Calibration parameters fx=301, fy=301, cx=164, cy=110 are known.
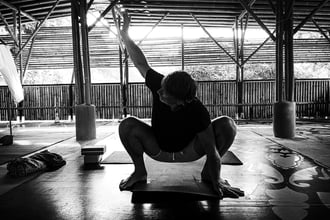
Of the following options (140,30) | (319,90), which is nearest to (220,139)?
(319,90)

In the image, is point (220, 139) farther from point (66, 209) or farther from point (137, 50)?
point (66, 209)

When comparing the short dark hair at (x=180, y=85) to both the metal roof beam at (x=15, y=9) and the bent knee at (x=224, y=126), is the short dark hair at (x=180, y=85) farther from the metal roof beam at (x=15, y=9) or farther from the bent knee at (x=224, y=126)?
the metal roof beam at (x=15, y=9)

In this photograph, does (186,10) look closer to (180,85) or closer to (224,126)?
(224,126)

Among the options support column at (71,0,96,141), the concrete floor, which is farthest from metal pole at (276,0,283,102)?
support column at (71,0,96,141)

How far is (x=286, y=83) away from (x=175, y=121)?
4865mm

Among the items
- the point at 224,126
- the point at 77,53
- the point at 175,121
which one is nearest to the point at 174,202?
the point at 175,121

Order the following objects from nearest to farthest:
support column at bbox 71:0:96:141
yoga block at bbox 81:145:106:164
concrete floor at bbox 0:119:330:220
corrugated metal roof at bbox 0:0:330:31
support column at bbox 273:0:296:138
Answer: concrete floor at bbox 0:119:330:220 < yoga block at bbox 81:145:106:164 < support column at bbox 273:0:296:138 < support column at bbox 71:0:96:141 < corrugated metal roof at bbox 0:0:330:31

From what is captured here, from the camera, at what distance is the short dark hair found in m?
2.29

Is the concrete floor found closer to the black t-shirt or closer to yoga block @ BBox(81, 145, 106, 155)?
yoga block @ BBox(81, 145, 106, 155)

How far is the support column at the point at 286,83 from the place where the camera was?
21.2 ft

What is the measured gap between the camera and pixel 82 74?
6848 millimetres

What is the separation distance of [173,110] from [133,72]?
22.1 metres

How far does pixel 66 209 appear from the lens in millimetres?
2391

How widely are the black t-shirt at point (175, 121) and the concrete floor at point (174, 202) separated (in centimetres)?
53
